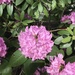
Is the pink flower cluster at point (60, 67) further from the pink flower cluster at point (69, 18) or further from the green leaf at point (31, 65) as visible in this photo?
the pink flower cluster at point (69, 18)

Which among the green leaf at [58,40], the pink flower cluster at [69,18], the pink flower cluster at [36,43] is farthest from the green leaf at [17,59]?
the pink flower cluster at [69,18]

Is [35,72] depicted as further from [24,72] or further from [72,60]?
[72,60]

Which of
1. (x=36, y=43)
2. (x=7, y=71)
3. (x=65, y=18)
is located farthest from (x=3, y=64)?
(x=65, y=18)

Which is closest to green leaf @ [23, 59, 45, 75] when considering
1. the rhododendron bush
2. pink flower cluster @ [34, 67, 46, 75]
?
the rhododendron bush

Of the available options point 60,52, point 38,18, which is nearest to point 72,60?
point 60,52

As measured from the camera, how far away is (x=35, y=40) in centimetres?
182

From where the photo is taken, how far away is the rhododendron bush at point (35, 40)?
6.03 feet

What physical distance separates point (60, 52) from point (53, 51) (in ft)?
0.17

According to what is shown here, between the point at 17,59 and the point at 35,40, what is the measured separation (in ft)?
0.81

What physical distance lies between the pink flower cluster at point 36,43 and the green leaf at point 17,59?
0.41ft

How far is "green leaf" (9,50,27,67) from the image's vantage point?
1.97 meters

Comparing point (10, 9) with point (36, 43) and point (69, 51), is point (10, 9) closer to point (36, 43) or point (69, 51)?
point (36, 43)

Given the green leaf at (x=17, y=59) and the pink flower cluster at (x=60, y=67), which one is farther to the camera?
the green leaf at (x=17, y=59)

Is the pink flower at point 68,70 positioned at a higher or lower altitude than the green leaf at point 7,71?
higher
